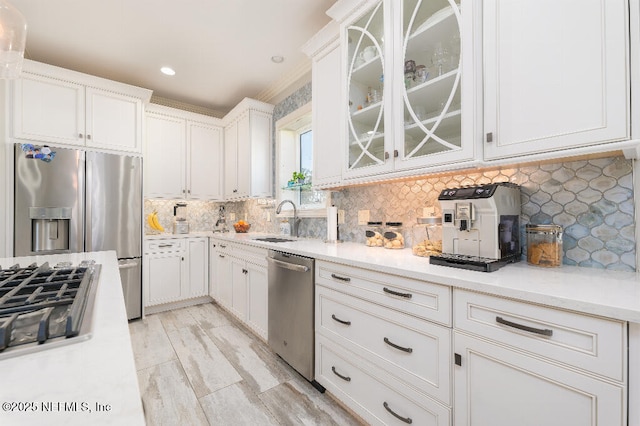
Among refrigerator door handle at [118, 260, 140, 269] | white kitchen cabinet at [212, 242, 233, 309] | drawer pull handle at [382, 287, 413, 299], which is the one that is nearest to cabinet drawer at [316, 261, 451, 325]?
drawer pull handle at [382, 287, 413, 299]

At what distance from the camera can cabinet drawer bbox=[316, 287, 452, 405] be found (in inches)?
46.0

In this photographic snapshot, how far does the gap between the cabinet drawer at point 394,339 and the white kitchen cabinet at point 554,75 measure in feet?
2.84

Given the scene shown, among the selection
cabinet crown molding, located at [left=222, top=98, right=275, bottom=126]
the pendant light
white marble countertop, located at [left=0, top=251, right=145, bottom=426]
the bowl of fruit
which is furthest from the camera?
the bowl of fruit

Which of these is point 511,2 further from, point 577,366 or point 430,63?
point 577,366

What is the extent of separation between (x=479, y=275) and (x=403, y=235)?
3.00 feet

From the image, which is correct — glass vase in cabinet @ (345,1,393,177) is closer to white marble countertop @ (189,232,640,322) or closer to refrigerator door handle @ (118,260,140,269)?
white marble countertop @ (189,232,640,322)

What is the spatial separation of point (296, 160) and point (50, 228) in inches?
97.1

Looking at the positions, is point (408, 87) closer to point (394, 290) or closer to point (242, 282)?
point (394, 290)

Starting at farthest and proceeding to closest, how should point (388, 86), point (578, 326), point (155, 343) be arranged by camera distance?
point (155, 343), point (388, 86), point (578, 326)

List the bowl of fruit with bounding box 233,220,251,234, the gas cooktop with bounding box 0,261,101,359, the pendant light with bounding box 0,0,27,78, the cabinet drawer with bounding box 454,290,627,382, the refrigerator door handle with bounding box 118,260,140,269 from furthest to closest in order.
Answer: the bowl of fruit with bounding box 233,220,251,234, the refrigerator door handle with bounding box 118,260,140,269, the pendant light with bounding box 0,0,27,78, the cabinet drawer with bounding box 454,290,627,382, the gas cooktop with bounding box 0,261,101,359

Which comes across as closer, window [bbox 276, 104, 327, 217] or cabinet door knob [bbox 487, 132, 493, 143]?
cabinet door knob [bbox 487, 132, 493, 143]

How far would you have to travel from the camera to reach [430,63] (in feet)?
5.23

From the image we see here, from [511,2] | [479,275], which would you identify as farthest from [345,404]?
[511,2]

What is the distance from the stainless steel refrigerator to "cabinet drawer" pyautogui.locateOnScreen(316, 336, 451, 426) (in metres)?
2.38
